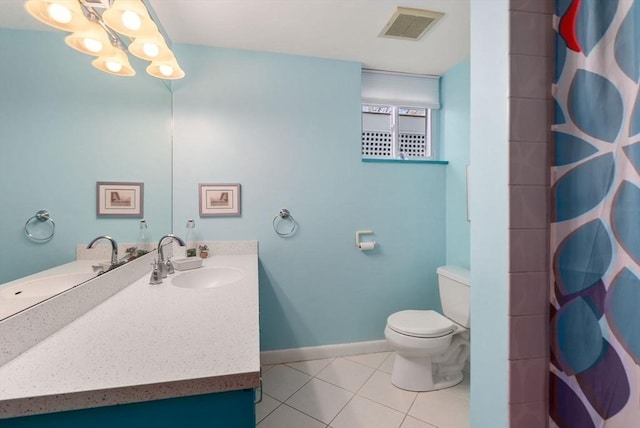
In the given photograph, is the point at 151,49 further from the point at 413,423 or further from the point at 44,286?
the point at 413,423

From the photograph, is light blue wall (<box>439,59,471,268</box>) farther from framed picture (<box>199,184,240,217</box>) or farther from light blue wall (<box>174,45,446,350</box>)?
framed picture (<box>199,184,240,217</box>)

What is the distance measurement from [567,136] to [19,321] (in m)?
1.55

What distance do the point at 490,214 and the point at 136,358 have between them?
1062mm

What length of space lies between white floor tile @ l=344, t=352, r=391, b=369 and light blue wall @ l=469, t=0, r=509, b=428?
1125 mm

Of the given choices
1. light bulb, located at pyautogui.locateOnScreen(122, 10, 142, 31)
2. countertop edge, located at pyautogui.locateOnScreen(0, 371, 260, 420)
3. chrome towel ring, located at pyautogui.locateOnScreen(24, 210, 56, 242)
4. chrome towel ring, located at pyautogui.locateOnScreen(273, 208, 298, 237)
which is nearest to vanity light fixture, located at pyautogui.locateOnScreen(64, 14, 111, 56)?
light bulb, located at pyautogui.locateOnScreen(122, 10, 142, 31)

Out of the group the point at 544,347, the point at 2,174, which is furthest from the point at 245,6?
the point at 544,347

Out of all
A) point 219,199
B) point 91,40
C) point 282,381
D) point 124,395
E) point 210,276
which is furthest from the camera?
point 219,199

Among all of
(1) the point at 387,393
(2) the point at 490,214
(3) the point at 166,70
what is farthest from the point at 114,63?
(1) the point at 387,393

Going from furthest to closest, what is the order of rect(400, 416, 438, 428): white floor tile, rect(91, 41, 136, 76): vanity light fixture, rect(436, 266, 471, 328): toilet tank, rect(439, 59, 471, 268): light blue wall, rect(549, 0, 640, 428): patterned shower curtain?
1. rect(439, 59, 471, 268): light blue wall
2. rect(436, 266, 471, 328): toilet tank
3. rect(400, 416, 438, 428): white floor tile
4. rect(91, 41, 136, 76): vanity light fixture
5. rect(549, 0, 640, 428): patterned shower curtain

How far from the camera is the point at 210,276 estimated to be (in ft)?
5.20

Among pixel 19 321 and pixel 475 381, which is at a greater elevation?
pixel 19 321

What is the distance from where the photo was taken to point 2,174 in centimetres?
69

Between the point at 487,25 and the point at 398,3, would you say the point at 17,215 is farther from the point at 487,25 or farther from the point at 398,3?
the point at 398,3

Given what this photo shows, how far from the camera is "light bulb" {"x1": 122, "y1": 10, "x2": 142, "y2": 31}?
1095mm
